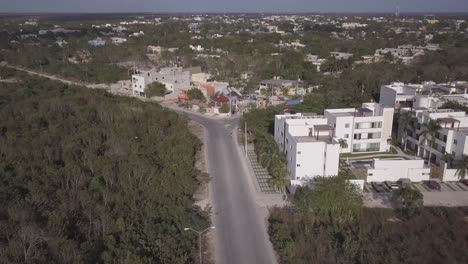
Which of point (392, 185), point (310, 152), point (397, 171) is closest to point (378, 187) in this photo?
point (392, 185)

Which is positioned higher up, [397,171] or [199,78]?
[199,78]

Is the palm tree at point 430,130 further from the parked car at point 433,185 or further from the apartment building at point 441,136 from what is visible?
the parked car at point 433,185

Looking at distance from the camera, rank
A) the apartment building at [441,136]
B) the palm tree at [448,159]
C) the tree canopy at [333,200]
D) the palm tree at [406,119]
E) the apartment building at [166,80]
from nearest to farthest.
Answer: the tree canopy at [333,200]
the palm tree at [448,159]
the apartment building at [441,136]
the palm tree at [406,119]
the apartment building at [166,80]

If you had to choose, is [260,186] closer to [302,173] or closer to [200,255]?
[302,173]

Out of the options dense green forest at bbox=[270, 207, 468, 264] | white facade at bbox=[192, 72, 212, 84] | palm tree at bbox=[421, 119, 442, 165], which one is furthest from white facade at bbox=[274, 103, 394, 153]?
white facade at bbox=[192, 72, 212, 84]

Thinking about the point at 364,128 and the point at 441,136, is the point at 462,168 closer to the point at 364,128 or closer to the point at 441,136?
the point at 441,136

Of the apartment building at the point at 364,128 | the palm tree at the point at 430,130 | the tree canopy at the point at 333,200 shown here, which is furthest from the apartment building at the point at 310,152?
the palm tree at the point at 430,130
